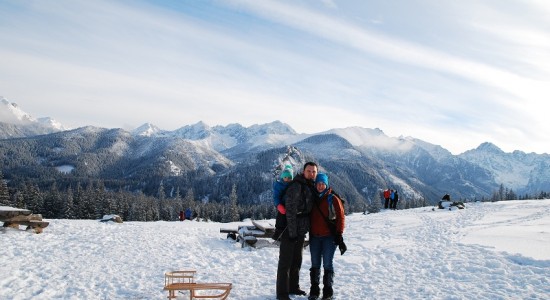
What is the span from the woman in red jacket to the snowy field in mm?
850

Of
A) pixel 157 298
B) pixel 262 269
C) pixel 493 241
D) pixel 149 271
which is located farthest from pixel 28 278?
pixel 493 241

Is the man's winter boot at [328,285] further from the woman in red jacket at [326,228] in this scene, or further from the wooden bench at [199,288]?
the wooden bench at [199,288]

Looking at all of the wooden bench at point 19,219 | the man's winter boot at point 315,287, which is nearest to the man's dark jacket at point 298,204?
the man's winter boot at point 315,287

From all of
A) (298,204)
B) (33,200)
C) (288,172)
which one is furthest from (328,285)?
(33,200)

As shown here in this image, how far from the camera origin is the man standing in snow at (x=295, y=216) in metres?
9.70

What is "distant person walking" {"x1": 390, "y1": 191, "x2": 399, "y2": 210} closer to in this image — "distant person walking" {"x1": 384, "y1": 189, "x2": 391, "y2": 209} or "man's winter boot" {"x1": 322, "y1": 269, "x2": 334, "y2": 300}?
"distant person walking" {"x1": 384, "y1": 189, "x2": 391, "y2": 209}

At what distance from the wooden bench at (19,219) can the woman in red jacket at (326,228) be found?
54.3ft

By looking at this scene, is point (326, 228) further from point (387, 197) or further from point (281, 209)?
point (387, 197)

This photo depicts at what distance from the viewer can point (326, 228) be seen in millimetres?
9883

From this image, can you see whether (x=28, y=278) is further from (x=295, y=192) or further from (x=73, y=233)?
(x=73, y=233)

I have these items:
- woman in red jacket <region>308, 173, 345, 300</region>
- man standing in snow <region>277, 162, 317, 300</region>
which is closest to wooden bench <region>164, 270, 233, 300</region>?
man standing in snow <region>277, 162, 317, 300</region>

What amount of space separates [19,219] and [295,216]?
17356 millimetres

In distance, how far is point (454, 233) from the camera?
2166 centimetres

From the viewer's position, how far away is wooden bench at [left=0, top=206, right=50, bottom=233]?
65.4 feet
